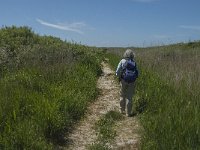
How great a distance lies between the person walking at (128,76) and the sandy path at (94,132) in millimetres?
456

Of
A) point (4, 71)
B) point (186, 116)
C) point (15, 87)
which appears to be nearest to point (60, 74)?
point (4, 71)

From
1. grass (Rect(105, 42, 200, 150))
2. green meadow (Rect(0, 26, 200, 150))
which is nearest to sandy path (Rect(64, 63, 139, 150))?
green meadow (Rect(0, 26, 200, 150))

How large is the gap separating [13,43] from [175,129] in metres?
16.0

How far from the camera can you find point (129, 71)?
11.5 m

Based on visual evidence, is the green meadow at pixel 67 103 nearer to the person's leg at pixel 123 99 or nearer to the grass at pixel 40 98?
the grass at pixel 40 98

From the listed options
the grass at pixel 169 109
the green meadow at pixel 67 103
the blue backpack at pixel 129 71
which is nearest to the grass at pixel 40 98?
the green meadow at pixel 67 103

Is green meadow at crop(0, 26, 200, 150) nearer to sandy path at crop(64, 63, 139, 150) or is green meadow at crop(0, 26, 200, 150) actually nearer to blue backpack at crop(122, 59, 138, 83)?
sandy path at crop(64, 63, 139, 150)

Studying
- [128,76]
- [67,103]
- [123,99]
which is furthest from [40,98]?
[123,99]

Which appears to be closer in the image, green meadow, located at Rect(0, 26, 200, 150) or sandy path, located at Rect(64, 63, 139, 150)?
green meadow, located at Rect(0, 26, 200, 150)

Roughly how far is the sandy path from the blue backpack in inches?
42.9

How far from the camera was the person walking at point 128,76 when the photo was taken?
37.4ft

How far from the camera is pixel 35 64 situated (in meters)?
14.6

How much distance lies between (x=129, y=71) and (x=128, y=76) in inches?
5.4

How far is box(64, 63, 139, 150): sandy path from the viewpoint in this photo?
344 inches
